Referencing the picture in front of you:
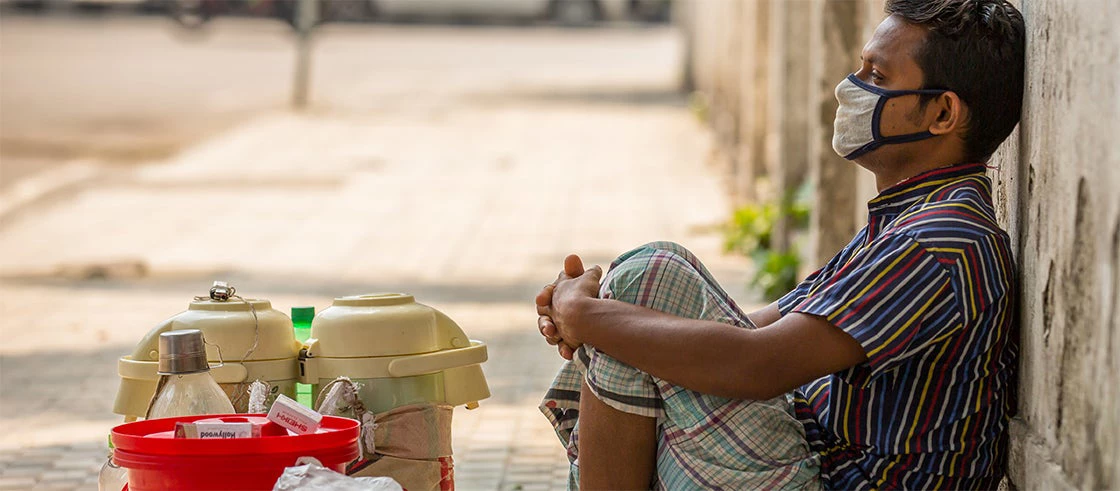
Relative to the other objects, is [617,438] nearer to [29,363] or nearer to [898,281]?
[898,281]

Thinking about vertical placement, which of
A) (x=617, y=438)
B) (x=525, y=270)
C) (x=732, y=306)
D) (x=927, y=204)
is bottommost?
(x=525, y=270)

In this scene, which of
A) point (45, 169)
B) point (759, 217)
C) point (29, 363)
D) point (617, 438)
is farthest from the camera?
point (45, 169)

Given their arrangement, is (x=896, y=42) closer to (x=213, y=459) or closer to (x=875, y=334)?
(x=875, y=334)

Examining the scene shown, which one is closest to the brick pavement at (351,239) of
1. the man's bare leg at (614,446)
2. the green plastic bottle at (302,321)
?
the green plastic bottle at (302,321)

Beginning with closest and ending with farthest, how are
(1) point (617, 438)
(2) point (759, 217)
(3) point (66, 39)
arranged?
(1) point (617, 438) → (2) point (759, 217) → (3) point (66, 39)

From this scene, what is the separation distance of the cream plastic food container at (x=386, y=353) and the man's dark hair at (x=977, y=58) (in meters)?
1.10

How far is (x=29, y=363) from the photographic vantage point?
630 centimetres

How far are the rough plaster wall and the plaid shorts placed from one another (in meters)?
0.42

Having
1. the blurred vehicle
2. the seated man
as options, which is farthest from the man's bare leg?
the blurred vehicle

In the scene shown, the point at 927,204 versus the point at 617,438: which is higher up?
the point at 927,204

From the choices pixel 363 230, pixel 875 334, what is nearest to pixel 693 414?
pixel 875 334

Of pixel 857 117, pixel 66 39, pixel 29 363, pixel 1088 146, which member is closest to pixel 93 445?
pixel 29 363

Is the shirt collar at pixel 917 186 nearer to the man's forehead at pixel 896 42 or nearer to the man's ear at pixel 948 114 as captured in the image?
the man's ear at pixel 948 114

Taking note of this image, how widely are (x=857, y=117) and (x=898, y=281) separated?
0.43 meters
